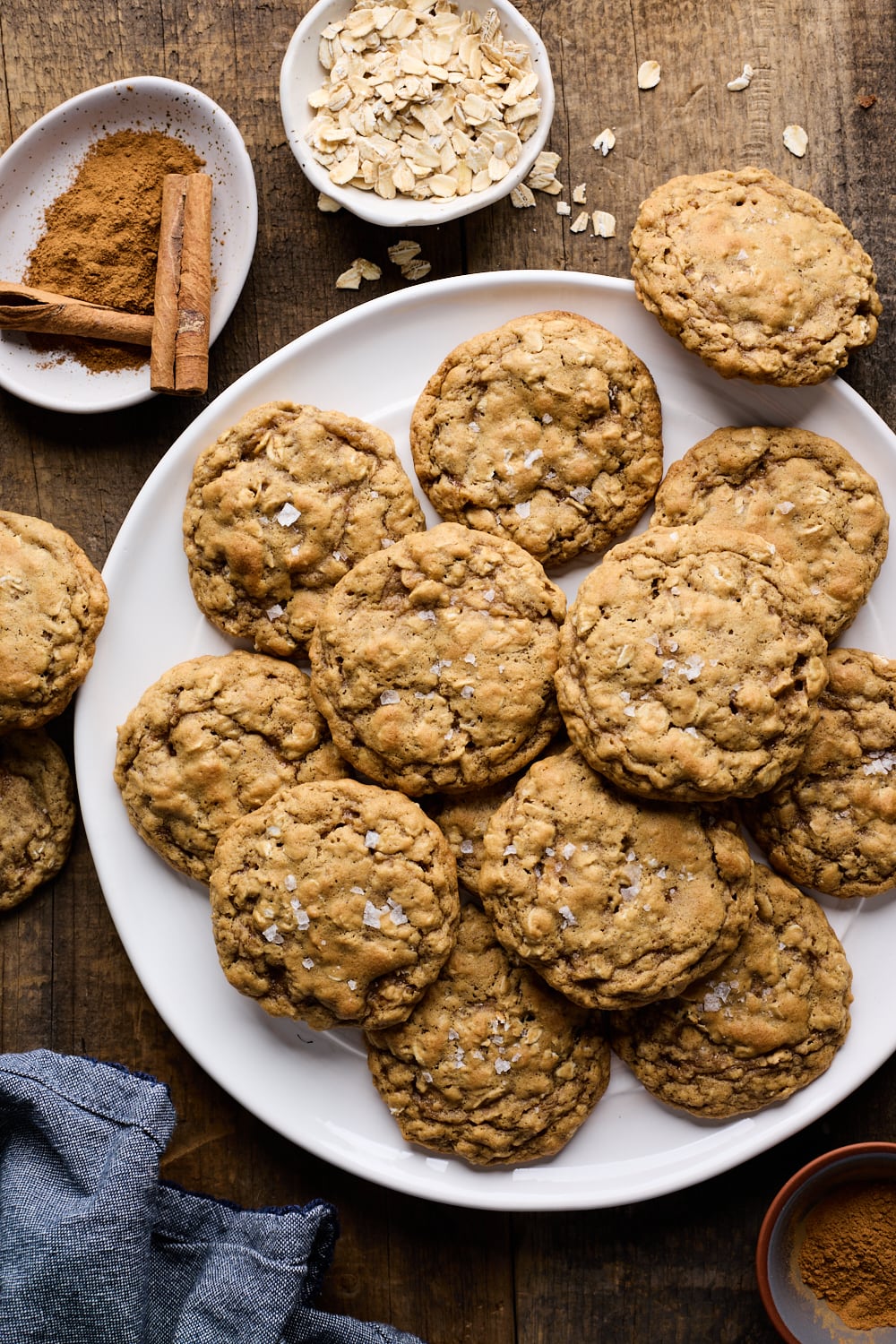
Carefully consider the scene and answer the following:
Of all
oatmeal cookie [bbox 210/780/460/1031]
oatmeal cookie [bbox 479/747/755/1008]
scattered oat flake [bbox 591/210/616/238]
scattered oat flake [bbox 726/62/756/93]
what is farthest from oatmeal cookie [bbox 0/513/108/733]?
scattered oat flake [bbox 726/62/756/93]

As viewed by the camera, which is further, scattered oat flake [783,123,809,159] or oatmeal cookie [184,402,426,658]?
scattered oat flake [783,123,809,159]

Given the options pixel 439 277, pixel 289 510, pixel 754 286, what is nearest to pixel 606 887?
pixel 289 510

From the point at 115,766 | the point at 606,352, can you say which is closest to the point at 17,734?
the point at 115,766

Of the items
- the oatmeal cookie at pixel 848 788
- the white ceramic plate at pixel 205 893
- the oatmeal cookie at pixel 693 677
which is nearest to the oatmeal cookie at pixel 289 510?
the white ceramic plate at pixel 205 893

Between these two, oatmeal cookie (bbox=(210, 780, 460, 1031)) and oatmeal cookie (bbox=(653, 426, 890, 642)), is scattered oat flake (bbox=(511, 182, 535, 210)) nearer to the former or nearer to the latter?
oatmeal cookie (bbox=(653, 426, 890, 642))

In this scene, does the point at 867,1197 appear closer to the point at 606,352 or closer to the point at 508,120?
the point at 606,352

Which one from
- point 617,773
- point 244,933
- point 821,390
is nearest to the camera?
point 617,773
